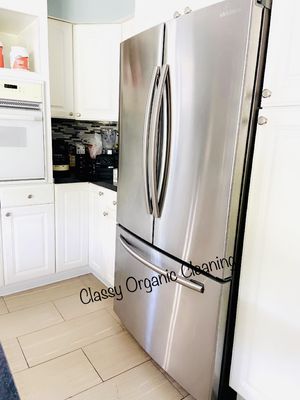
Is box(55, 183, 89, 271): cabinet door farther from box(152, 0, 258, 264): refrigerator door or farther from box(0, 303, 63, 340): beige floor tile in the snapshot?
box(152, 0, 258, 264): refrigerator door

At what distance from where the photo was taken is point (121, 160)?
1.70 meters

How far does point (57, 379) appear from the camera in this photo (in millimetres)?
1544

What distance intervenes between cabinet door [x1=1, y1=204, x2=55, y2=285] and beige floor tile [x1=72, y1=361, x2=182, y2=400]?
1.11m

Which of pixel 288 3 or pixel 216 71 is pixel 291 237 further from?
pixel 288 3

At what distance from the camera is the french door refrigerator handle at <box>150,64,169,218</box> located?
1270 mm

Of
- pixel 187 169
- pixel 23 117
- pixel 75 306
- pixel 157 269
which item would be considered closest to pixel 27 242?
pixel 75 306

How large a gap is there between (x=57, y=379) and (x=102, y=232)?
1.05 metres

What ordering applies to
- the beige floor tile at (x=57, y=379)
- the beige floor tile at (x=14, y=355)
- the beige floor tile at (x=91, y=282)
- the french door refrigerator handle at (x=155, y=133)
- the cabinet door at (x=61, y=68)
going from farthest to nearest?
the beige floor tile at (x=91, y=282) < the cabinet door at (x=61, y=68) < the beige floor tile at (x=14, y=355) < the beige floor tile at (x=57, y=379) < the french door refrigerator handle at (x=155, y=133)

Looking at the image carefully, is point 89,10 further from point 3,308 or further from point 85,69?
point 3,308

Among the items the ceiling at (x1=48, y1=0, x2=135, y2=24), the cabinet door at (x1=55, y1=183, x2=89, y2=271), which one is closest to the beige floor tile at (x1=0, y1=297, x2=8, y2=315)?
the cabinet door at (x1=55, y1=183, x2=89, y2=271)

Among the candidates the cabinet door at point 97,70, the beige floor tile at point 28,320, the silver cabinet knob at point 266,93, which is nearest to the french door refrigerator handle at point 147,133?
the silver cabinet knob at point 266,93

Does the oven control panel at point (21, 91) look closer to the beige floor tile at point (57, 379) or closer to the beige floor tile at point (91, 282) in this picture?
the beige floor tile at point (91, 282)

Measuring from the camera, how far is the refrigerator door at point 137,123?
136 cm

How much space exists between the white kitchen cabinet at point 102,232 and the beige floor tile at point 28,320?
1.51ft
